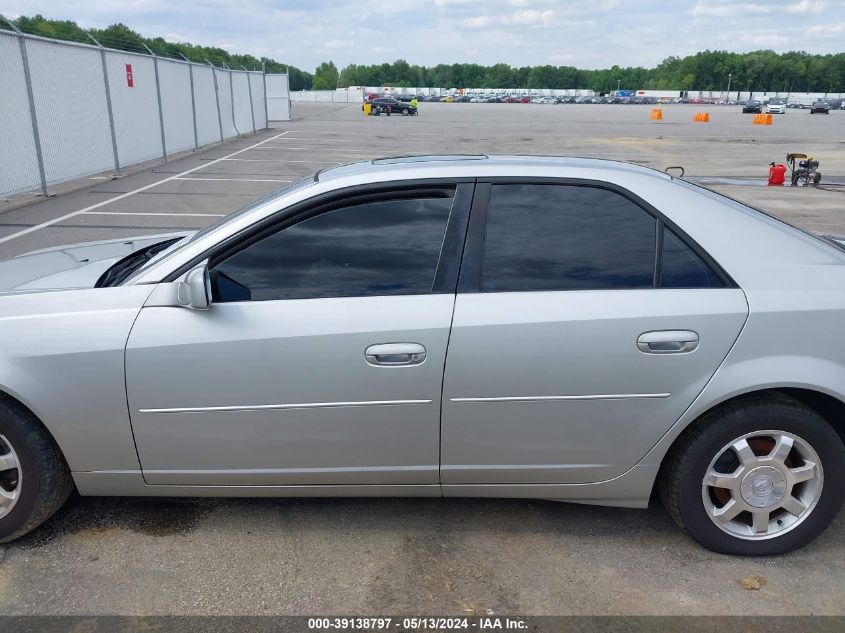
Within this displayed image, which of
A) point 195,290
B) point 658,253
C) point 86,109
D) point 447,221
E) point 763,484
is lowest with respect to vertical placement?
point 763,484

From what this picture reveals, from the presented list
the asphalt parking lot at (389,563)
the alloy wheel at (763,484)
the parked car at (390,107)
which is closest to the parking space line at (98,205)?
the asphalt parking lot at (389,563)

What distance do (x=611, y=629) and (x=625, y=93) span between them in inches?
5321

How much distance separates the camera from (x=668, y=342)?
2643mm

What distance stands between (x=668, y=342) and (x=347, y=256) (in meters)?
1.30

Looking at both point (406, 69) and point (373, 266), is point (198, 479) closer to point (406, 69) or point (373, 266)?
point (373, 266)

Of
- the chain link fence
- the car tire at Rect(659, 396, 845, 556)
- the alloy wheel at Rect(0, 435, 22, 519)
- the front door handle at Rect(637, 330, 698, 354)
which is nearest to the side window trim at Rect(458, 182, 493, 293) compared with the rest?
the front door handle at Rect(637, 330, 698, 354)

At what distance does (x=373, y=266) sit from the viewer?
2783 mm

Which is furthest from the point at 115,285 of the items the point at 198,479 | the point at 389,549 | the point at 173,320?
the point at 389,549

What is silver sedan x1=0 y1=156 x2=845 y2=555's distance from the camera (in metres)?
2.65

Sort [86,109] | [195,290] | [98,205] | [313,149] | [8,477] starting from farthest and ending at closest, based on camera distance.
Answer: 1. [313,149]
2. [86,109]
3. [98,205]
4. [8,477]
5. [195,290]

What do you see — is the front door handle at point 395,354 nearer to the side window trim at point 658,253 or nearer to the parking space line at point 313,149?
the side window trim at point 658,253

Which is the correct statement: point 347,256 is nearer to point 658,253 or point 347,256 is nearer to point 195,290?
point 195,290

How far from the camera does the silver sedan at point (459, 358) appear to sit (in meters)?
2.65

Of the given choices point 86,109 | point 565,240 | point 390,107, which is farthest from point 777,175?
point 390,107
